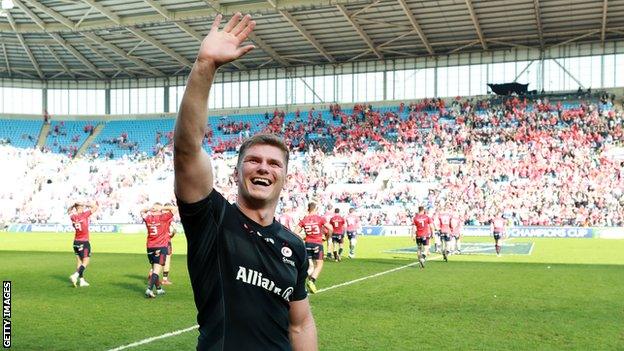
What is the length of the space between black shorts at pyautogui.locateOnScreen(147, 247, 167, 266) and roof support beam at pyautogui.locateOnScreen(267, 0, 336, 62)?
28257mm

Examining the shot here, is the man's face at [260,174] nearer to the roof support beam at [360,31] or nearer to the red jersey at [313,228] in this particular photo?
the red jersey at [313,228]

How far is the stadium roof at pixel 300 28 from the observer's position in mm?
43188

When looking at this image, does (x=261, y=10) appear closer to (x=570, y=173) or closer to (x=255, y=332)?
(x=570, y=173)

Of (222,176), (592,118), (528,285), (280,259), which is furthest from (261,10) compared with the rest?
(280,259)

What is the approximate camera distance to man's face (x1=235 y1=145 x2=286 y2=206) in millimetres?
3193

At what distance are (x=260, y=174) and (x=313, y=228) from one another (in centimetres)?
1440

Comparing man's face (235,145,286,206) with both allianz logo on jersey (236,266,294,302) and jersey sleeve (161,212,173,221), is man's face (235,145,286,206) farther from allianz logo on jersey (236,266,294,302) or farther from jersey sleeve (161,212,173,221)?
jersey sleeve (161,212,173,221)

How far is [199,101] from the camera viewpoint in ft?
8.79

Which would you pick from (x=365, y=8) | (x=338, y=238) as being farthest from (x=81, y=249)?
(x=365, y=8)

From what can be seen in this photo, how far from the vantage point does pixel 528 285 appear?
643 inches

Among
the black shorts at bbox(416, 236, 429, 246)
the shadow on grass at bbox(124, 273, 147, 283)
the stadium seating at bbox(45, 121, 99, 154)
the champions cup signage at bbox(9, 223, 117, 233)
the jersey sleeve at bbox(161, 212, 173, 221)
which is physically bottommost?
the champions cup signage at bbox(9, 223, 117, 233)

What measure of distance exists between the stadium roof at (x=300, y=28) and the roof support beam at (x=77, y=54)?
4.3 inches

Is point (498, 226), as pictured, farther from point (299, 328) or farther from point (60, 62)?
point (60, 62)
